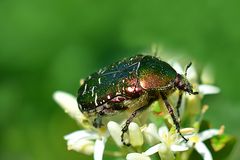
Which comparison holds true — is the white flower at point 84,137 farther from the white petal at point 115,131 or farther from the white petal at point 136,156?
the white petal at point 136,156

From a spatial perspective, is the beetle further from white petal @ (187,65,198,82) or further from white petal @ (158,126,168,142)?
white petal @ (187,65,198,82)

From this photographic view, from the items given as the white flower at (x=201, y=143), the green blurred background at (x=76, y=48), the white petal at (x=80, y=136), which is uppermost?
the green blurred background at (x=76, y=48)

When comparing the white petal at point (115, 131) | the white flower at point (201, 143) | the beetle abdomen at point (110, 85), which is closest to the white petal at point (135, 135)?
the white petal at point (115, 131)

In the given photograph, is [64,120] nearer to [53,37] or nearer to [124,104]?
[53,37]

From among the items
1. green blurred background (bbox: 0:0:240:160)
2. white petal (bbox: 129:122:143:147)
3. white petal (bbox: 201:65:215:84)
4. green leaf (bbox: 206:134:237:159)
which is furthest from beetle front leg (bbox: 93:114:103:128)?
green blurred background (bbox: 0:0:240:160)

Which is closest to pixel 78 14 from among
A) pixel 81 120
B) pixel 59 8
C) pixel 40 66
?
pixel 59 8

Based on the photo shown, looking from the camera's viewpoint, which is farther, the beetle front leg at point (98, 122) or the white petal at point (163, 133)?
the beetle front leg at point (98, 122)
